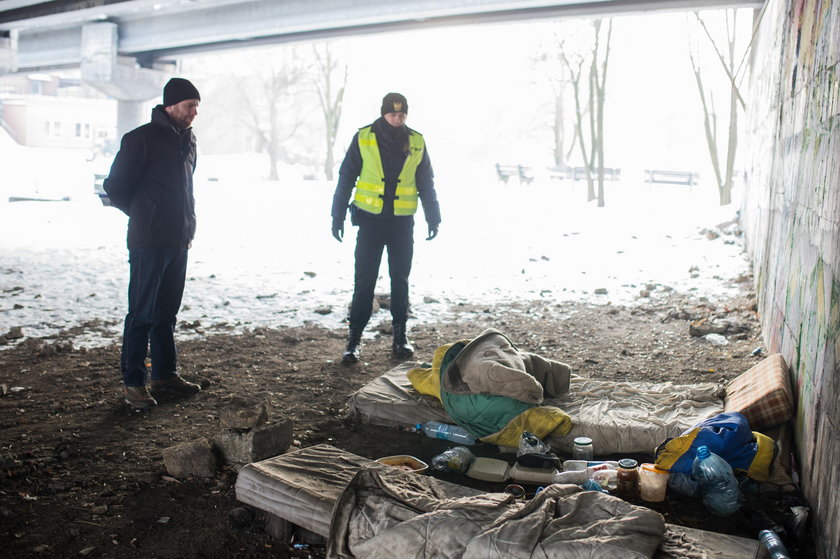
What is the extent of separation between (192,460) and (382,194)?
8.80 feet

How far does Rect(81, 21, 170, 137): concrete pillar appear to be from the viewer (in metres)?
18.9

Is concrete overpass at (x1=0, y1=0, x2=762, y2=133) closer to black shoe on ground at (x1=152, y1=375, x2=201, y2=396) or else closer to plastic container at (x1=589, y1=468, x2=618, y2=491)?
black shoe on ground at (x1=152, y1=375, x2=201, y2=396)

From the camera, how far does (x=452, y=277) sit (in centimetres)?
984

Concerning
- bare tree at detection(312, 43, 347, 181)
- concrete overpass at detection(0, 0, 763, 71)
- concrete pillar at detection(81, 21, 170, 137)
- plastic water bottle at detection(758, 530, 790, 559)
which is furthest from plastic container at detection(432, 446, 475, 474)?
bare tree at detection(312, 43, 347, 181)

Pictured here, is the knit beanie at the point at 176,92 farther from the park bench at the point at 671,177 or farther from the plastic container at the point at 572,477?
the park bench at the point at 671,177

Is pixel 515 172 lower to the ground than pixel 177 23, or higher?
lower

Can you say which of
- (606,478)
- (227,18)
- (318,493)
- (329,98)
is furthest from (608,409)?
(329,98)

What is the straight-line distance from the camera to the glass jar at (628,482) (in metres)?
3.63

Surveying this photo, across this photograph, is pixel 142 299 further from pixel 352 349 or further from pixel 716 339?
pixel 716 339

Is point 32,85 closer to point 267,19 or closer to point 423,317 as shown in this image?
point 267,19

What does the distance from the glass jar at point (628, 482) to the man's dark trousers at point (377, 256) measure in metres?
2.78

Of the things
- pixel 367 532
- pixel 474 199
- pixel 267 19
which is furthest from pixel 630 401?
pixel 474 199

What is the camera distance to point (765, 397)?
4.10 m

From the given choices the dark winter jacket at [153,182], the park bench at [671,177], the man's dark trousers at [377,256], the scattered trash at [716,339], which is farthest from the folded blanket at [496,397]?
the park bench at [671,177]
